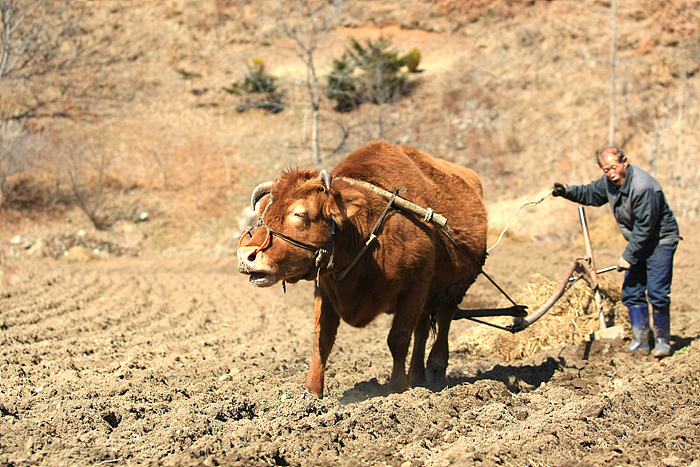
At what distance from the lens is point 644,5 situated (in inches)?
1337

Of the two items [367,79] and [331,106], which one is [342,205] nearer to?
[367,79]

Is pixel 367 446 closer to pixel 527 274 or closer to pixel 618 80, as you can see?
pixel 527 274

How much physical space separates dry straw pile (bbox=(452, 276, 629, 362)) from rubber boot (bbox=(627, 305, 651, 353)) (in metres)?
0.42

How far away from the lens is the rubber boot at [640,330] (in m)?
6.30

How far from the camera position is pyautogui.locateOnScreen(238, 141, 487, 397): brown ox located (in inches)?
166

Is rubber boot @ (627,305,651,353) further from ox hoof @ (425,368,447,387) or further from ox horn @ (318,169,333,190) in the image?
ox horn @ (318,169,333,190)

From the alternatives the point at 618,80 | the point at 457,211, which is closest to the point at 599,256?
the point at 457,211

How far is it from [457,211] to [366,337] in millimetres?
3175

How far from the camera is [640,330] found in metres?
6.29

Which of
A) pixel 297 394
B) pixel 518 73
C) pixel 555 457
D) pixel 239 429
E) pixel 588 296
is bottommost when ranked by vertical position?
pixel 518 73

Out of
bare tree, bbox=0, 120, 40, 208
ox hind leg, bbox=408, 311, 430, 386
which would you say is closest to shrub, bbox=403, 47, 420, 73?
bare tree, bbox=0, 120, 40, 208

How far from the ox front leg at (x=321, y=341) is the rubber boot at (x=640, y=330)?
11.6 feet

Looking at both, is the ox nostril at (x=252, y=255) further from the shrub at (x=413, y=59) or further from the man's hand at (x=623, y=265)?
the shrub at (x=413, y=59)

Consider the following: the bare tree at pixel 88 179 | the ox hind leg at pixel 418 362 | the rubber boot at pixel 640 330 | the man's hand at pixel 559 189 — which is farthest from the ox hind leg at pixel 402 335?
the bare tree at pixel 88 179
